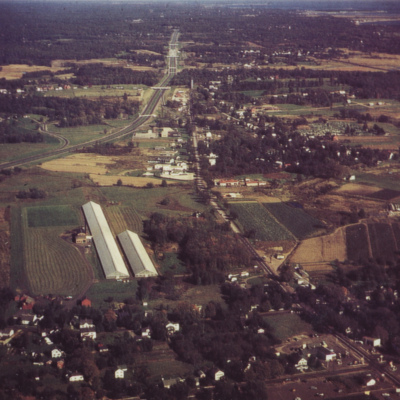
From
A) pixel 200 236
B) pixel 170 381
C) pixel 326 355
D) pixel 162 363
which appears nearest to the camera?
pixel 170 381

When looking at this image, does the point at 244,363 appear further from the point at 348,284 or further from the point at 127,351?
the point at 348,284

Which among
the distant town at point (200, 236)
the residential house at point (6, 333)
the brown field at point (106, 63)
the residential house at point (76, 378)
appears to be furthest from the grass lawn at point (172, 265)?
the brown field at point (106, 63)

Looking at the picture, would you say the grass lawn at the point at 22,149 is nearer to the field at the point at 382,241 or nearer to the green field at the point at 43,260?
the green field at the point at 43,260

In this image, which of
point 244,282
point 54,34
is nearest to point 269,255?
point 244,282

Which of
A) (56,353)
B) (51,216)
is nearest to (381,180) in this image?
(51,216)

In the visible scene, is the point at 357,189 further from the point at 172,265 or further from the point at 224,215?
the point at 172,265

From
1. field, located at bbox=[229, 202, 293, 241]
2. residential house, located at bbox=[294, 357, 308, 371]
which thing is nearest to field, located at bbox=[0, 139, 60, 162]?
field, located at bbox=[229, 202, 293, 241]
